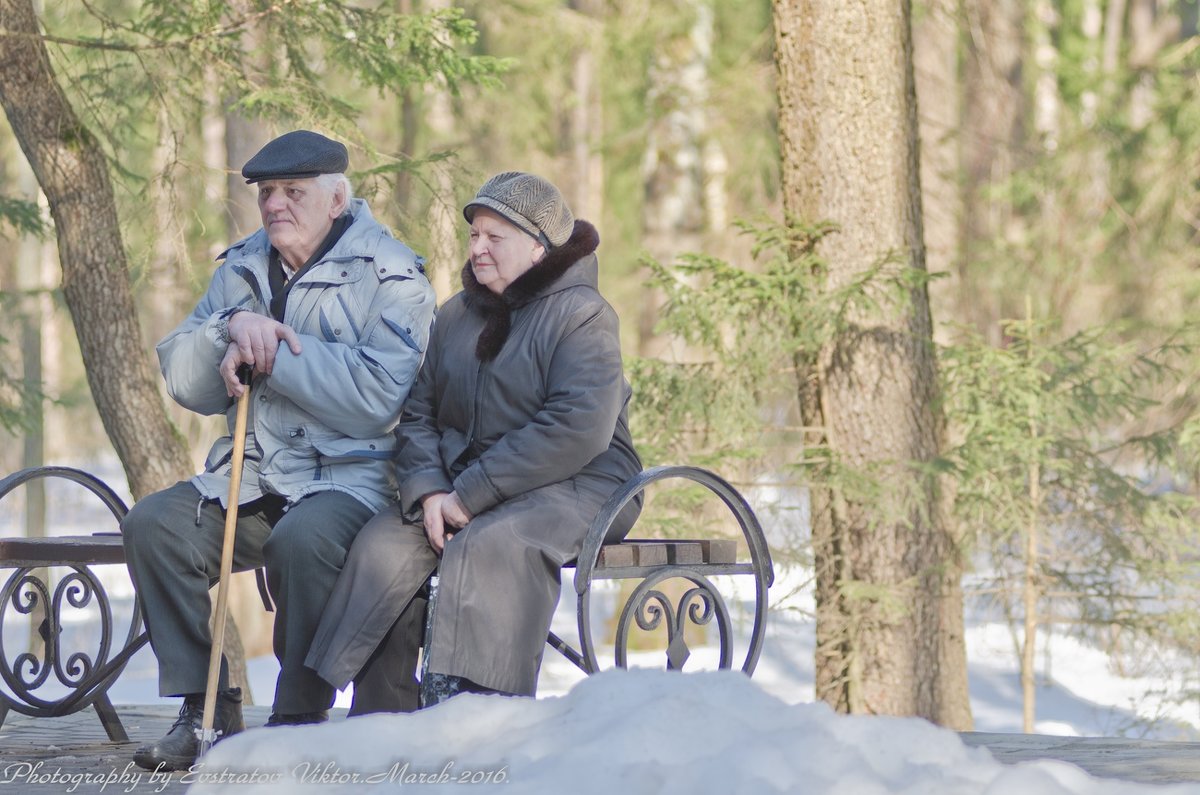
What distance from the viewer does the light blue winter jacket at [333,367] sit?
3943mm

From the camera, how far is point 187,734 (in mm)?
3793

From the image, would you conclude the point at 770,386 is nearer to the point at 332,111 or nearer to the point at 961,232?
the point at 332,111

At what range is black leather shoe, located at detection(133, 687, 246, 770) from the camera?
3.74 metres

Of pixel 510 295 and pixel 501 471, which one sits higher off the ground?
pixel 510 295

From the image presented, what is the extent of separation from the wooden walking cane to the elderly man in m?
0.05

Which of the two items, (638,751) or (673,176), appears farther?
(673,176)

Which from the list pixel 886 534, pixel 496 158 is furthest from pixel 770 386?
pixel 496 158

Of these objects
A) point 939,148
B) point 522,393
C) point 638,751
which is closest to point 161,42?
point 522,393

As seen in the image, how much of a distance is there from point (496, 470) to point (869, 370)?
10.1 feet

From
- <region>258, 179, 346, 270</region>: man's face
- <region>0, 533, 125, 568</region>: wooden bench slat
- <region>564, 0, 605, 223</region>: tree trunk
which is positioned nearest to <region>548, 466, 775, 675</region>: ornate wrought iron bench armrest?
<region>258, 179, 346, 270</region>: man's face

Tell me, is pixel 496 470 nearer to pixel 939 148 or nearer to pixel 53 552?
pixel 53 552

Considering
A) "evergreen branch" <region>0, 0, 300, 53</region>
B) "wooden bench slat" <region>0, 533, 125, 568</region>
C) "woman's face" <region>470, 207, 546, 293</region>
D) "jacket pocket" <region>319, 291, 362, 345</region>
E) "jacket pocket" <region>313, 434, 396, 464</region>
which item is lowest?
"wooden bench slat" <region>0, 533, 125, 568</region>

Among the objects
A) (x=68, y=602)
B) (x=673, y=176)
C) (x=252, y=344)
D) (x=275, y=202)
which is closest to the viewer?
(x=252, y=344)

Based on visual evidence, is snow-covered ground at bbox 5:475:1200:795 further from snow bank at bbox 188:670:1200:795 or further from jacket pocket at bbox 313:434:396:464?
jacket pocket at bbox 313:434:396:464
